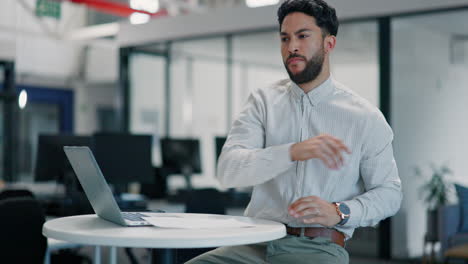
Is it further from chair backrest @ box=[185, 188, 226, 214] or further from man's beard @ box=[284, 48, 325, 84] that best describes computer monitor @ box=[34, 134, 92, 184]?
man's beard @ box=[284, 48, 325, 84]

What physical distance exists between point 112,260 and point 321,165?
3.65 ft

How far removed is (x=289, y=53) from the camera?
2264mm

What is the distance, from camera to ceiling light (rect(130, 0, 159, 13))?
9.41 metres

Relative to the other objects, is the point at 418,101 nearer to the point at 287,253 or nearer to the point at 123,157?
the point at 123,157

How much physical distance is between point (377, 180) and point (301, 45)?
57 centimetres

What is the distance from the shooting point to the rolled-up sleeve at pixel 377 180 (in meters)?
2.19

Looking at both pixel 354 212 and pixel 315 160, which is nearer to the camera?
pixel 354 212

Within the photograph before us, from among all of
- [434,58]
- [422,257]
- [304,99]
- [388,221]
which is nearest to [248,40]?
[434,58]

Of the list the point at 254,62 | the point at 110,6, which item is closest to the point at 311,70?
the point at 254,62

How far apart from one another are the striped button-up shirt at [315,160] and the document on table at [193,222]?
178mm

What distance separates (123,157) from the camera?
569 cm

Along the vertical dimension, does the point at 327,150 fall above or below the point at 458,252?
above

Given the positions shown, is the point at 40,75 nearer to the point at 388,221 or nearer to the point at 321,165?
the point at 388,221

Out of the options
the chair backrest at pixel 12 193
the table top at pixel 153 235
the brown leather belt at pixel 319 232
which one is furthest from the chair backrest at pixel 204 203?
the table top at pixel 153 235
